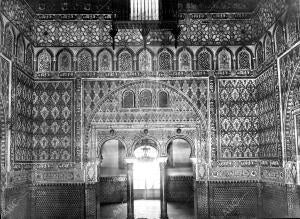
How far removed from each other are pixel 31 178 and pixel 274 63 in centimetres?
803

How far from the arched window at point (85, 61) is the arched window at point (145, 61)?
164 centimetres

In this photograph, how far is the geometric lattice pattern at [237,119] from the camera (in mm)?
12648

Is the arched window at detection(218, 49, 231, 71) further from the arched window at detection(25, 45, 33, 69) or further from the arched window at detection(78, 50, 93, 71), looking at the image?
the arched window at detection(25, 45, 33, 69)

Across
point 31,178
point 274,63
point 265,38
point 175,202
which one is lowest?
point 175,202

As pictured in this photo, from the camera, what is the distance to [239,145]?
12672 millimetres

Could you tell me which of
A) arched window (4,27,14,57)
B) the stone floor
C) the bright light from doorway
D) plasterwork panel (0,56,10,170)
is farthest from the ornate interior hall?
the bright light from doorway

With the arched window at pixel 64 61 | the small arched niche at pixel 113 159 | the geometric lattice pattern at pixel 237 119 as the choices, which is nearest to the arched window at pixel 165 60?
the geometric lattice pattern at pixel 237 119

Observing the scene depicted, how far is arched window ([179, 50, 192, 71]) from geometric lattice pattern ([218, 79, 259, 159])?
1.17 metres

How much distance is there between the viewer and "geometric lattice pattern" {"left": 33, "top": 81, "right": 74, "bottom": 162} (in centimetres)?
1251

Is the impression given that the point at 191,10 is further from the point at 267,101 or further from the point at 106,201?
the point at 106,201

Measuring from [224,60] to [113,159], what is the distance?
8.43 metres

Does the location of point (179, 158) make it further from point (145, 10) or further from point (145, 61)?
point (145, 10)

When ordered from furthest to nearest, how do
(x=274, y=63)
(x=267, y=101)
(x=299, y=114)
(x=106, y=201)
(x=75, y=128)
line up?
(x=106, y=201) → (x=75, y=128) → (x=267, y=101) → (x=274, y=63) → (x=299, y=114)

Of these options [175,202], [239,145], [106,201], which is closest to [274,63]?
[239,145]
